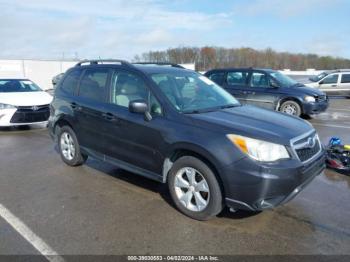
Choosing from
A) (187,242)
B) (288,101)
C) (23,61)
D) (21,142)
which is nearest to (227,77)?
(288,101)

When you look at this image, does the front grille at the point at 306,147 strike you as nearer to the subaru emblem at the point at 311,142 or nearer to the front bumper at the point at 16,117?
the subaru emblem at the point at 311,142

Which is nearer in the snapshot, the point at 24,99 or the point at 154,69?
the point at 154,69

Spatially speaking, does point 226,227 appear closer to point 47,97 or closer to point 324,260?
point 324,260

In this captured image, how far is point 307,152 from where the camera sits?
4148mm

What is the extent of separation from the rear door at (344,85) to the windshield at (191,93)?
17.2 metres

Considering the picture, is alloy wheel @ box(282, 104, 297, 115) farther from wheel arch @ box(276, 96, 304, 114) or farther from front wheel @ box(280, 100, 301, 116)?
wheel arch @ box(276, 96, 304, 114)

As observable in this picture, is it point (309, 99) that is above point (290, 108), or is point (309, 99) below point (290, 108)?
above

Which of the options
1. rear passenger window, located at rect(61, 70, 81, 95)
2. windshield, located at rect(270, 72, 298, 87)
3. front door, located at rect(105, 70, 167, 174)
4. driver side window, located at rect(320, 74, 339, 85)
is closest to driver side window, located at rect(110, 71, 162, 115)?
front door, located at rect(105, 70, 167, 174)

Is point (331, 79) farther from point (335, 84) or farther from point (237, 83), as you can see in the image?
point (237, 83)

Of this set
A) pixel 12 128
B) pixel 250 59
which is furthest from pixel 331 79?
pixel 250 59

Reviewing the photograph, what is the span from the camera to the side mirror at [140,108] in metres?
4.50

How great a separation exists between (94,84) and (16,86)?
6.63 metres

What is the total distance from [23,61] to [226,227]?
34.5 m

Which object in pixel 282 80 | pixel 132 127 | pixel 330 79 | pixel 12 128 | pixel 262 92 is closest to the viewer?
pixel 132 127
